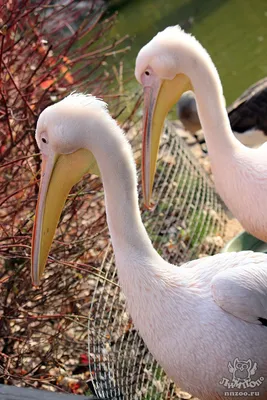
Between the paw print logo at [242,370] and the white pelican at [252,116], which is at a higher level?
the white pelican at [252,116]

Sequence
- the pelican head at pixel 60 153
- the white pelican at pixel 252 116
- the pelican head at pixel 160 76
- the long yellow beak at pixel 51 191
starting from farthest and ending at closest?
the white pelican at pixel 252 116 → the pelican head at pixel 160 76 → the long yellow beak at pixel 51 191 → the pelican head at pixel 60 153

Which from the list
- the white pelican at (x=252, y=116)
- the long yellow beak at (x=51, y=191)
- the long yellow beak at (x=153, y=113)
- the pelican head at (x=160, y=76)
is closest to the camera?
the long yellow beak at (x=51, y=191)

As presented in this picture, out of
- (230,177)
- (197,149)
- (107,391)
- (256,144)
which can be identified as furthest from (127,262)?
(197,149)

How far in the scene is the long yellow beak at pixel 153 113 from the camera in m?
2.72

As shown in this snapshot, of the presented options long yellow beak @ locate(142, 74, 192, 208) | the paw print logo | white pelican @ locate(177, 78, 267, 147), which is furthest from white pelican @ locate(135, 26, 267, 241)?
white pelican @ locate(177, 78, 267, 147)

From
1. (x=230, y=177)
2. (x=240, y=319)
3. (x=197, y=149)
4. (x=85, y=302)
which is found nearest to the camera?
(x=240, y=319)

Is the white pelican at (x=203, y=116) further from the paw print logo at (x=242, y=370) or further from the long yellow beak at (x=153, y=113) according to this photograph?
the paw print logo at (x=242, y=370)

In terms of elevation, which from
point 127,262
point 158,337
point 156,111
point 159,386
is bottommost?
point 159,386

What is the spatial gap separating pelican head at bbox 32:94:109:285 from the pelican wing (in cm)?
55

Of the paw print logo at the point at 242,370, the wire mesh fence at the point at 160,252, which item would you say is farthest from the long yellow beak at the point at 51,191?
the paw print logo at the point at 242,370

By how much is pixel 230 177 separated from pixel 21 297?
102cm

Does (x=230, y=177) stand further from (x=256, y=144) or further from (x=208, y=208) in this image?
(x=256, y=144)

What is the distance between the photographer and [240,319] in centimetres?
206

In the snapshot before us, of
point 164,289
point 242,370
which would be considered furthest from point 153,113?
point 242,370
